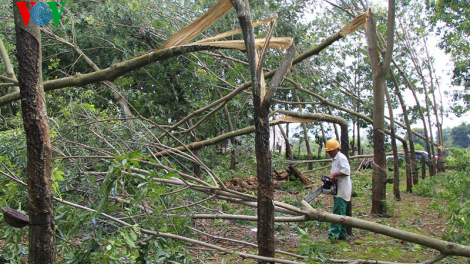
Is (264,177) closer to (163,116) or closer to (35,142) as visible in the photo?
(35,142)

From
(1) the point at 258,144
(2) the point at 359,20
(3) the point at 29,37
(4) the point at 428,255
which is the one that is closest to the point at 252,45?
(1) the point at 258,144

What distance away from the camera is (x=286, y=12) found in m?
14.4

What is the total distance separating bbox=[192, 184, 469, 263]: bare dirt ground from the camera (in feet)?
12.1

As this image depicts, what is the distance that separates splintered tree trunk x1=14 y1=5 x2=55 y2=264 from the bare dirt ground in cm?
161

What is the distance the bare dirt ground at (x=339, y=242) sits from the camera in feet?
12.1

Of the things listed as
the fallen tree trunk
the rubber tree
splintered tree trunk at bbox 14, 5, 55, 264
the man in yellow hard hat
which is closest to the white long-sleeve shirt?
the man in yellow hard hat

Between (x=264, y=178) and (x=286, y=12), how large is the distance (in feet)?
44.3

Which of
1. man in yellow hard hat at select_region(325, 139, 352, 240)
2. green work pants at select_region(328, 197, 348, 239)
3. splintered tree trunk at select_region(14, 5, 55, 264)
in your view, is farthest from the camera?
man in yellow hard hat at select_region(325, 139, 352, 240)

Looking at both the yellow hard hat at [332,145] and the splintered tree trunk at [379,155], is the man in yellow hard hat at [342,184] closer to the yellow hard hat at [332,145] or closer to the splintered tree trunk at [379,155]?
the yellow hard hat at [332,145]

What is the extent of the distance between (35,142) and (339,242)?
13.7 feet

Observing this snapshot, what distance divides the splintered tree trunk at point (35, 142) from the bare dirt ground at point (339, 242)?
161cm

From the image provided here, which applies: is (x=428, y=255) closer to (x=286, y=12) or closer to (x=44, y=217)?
(x=44, y=217)

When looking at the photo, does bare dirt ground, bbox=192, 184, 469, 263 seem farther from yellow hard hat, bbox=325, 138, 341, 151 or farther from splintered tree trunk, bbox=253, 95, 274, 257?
yellow hard hat, bbox=325, 138, 341, 151

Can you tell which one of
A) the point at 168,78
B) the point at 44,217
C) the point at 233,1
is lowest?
the point at 44,217
